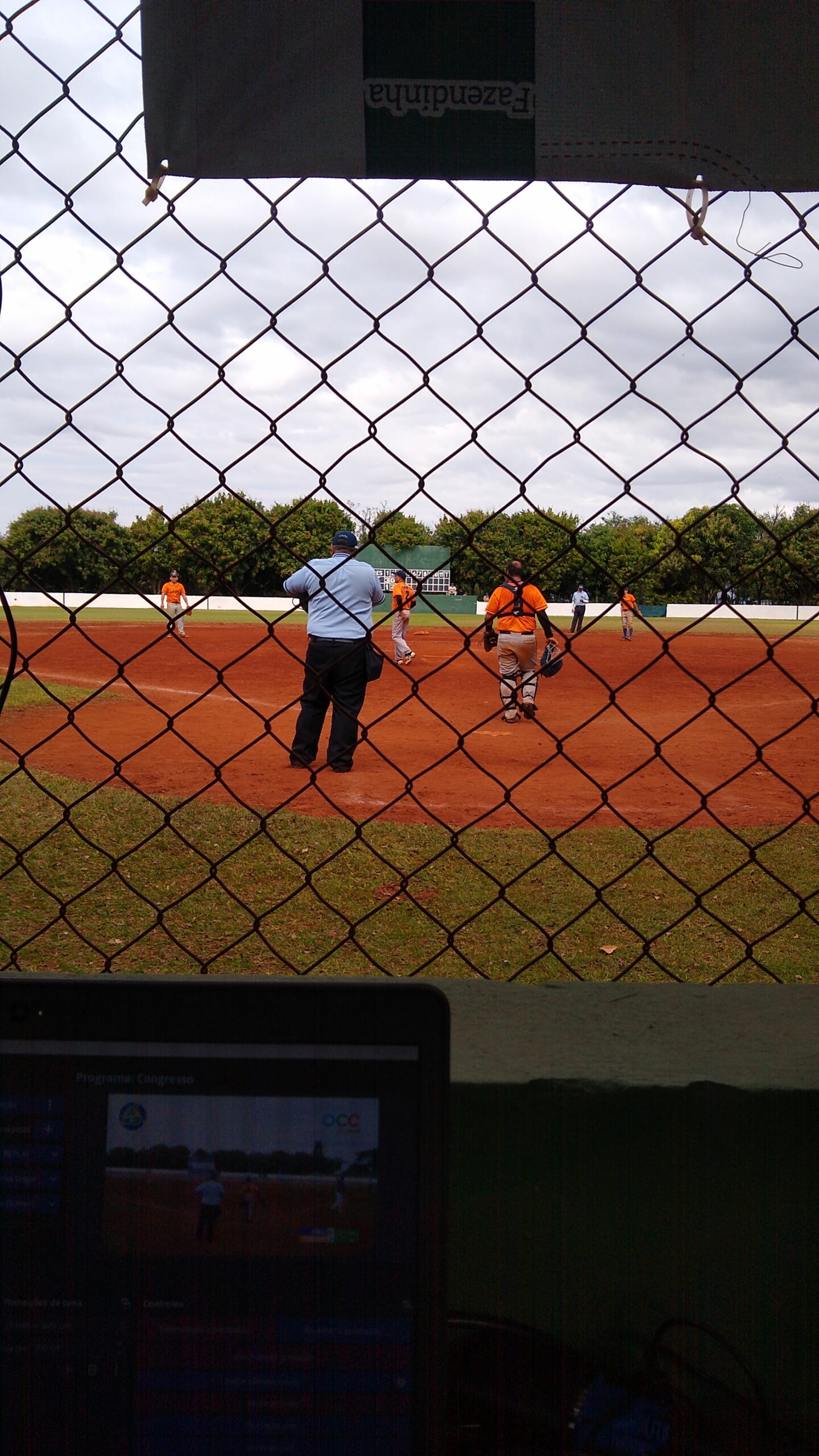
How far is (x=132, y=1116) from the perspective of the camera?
0.78 meters

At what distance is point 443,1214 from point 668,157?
142 centimetres

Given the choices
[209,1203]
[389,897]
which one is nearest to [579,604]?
[389,897]

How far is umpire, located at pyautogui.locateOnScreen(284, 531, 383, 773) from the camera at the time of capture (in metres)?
7.15

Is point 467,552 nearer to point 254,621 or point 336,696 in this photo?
point 336,696

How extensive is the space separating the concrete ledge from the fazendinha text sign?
1.16 metres

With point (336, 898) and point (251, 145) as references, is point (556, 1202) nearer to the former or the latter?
point (251, 145)

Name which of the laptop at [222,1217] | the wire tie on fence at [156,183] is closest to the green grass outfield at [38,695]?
the wire tie on fence at [156,183]

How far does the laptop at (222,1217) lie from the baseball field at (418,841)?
2.70 ft

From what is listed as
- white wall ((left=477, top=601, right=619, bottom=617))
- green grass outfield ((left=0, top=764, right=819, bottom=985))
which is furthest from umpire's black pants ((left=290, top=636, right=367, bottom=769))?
white wall ((left=477, top=601, right=619, bottom=617))

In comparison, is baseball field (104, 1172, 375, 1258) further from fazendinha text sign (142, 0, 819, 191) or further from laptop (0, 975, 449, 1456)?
fazendinha text sign (142, 0, 819, 191)

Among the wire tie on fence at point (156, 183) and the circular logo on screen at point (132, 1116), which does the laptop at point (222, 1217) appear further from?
the wire tie on fence at point (156, 183)

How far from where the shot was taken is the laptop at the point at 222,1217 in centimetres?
77

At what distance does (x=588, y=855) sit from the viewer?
7004 millimetres

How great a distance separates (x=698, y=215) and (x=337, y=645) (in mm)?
7444
